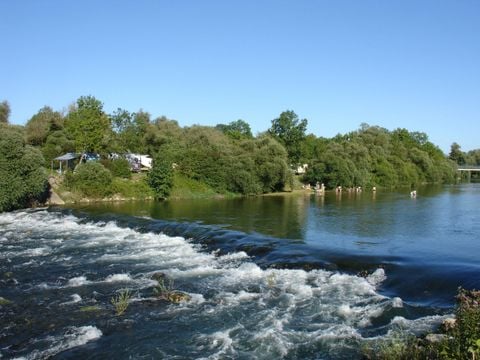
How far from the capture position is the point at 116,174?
Result: 6181cm

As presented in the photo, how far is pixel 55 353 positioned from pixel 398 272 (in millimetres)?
13199

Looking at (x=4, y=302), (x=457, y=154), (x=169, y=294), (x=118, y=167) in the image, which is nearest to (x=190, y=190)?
(x=118, y=167)

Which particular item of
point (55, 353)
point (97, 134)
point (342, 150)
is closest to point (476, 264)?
point (55, 353)

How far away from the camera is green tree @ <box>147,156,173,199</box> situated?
2367 inches

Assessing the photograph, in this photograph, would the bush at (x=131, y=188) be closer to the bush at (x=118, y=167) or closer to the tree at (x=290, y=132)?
the bush at (x=118, y=167)

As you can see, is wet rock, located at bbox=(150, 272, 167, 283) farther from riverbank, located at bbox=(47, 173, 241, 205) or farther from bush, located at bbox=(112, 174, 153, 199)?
bush, located at bbox=(112, 174, 153, 199)

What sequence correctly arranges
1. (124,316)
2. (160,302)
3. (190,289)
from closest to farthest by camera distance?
(124,316)
(160,302)
(190,289)

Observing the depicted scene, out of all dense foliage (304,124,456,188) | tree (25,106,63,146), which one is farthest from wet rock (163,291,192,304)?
dense foliage (304,124,456,188)

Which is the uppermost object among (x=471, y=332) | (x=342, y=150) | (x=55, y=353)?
(x=342, y=150)

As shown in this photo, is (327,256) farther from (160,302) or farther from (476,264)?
(160,302)

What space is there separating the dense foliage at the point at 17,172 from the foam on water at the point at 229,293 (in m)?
15.0

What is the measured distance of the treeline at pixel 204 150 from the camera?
2515 inches

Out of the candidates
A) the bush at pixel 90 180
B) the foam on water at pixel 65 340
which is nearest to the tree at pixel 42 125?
the bush at pixel 90 180

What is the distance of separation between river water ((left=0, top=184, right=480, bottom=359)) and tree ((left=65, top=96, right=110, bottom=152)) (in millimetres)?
32663
